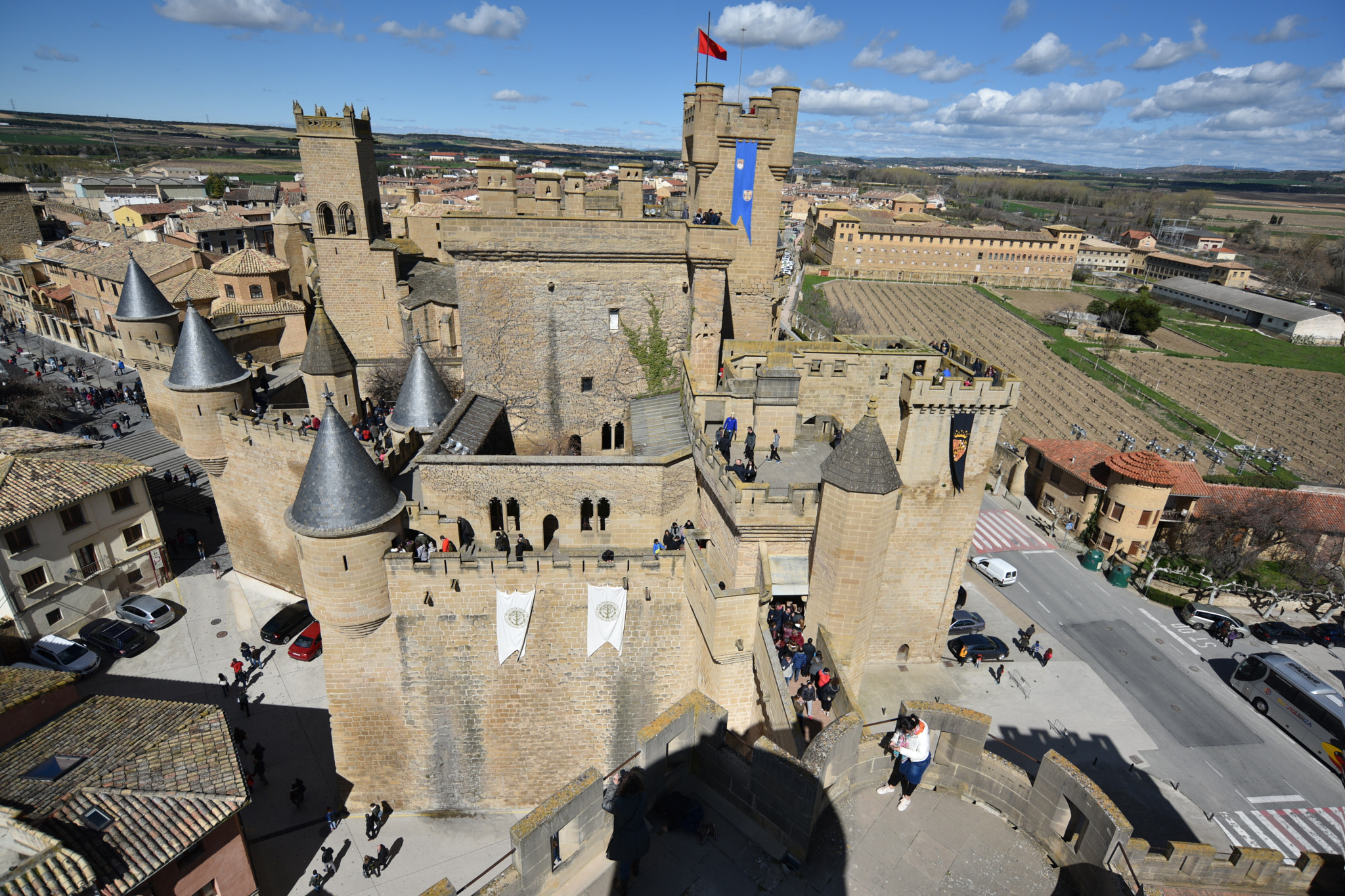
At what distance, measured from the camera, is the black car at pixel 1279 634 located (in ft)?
95.7

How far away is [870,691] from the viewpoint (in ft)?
75.2

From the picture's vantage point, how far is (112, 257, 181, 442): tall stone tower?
2805cm

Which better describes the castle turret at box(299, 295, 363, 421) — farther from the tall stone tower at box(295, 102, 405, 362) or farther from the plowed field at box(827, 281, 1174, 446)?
the plowed field at box(827, 281, 1174, 446)

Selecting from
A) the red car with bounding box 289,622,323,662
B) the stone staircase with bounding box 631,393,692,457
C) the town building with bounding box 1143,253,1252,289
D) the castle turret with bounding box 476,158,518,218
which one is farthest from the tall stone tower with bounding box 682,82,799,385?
the town building with bounding box 1143,253,1252,289

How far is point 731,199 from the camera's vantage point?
2489 centimetres

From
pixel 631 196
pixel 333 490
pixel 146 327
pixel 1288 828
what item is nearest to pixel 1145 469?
pixel 1288 828

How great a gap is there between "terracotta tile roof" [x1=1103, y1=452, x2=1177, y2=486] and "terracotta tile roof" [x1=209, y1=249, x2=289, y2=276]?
5560cm

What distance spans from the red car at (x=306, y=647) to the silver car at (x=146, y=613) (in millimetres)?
6022

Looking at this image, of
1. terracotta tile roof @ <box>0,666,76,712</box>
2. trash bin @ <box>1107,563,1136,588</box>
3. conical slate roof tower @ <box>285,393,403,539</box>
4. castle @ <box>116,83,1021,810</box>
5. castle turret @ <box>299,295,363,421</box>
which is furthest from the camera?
trash bin @ <box>1107,563,1136,588</box>

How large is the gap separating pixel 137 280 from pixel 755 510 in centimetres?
3072

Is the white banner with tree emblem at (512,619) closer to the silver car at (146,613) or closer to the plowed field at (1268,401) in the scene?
the silver car at (146,613)

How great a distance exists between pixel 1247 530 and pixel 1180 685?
1377 centimetres

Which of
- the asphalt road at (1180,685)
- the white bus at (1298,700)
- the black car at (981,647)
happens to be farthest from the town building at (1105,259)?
the black car at (981,647)

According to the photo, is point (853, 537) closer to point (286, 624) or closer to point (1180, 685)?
point (1180, 685)
